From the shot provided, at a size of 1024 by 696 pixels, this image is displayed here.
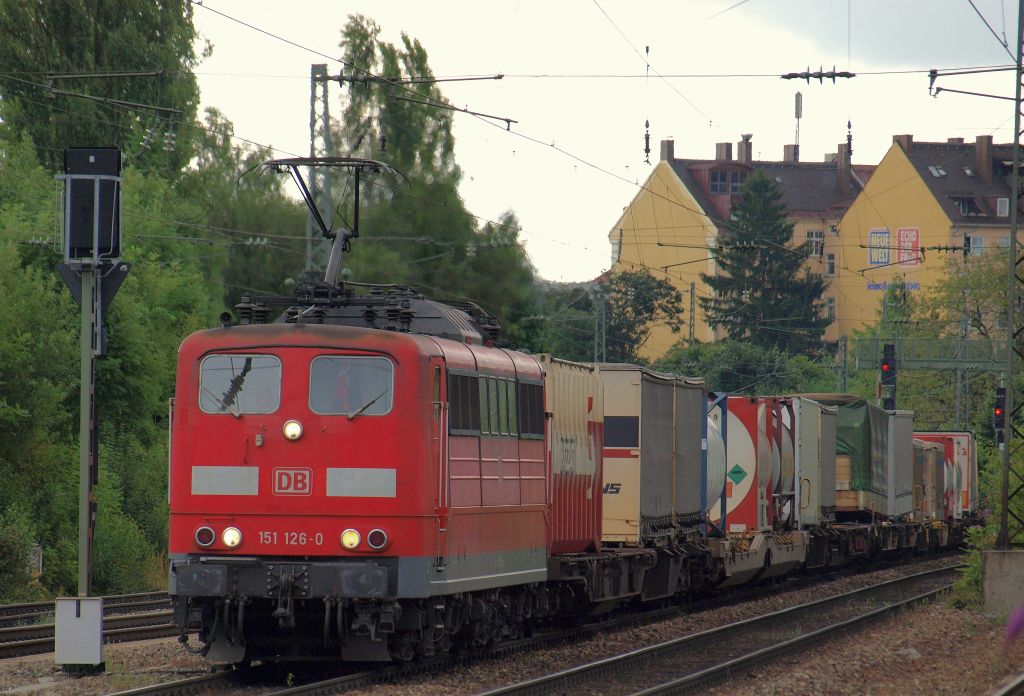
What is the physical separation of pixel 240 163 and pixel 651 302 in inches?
965

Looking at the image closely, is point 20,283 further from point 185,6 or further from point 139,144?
point 185,6

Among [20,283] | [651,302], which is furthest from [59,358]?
[651,302]

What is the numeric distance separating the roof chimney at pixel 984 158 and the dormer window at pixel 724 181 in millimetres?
14117

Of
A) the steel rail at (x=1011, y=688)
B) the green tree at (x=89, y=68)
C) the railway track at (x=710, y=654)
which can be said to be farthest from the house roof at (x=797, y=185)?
the steel rail at (x=1011, y=688)

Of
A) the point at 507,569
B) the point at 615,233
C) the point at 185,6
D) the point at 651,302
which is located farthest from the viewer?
the point at 615,233

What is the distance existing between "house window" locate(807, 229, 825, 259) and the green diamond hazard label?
220 ft

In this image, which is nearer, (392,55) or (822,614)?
(822,614)

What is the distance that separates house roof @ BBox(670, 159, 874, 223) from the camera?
3775 inches

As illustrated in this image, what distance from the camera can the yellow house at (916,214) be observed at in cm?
8988

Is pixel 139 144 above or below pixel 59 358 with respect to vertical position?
above

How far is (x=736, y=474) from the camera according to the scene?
25.7 metres

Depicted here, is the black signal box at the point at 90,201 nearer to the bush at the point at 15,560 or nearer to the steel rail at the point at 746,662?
the steel rail at the point at 746,662

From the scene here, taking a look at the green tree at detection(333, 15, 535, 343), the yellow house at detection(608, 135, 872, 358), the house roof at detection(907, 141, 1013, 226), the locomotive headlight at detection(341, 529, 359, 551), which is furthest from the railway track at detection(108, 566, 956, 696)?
the house roof at detection(907, 141, 1013, 226)

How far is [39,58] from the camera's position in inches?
1682
